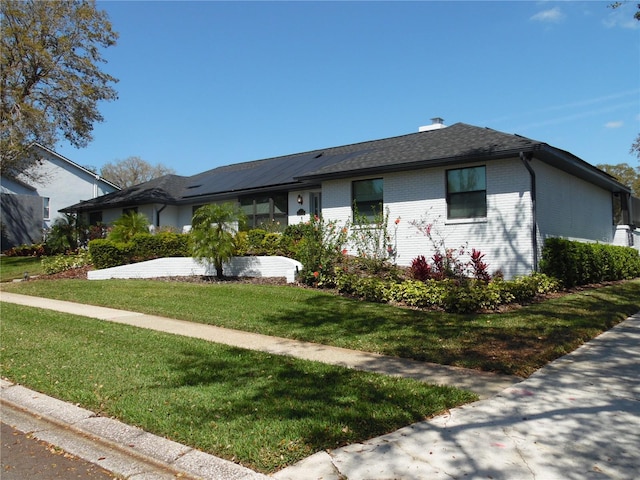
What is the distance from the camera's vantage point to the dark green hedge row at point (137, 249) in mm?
17672

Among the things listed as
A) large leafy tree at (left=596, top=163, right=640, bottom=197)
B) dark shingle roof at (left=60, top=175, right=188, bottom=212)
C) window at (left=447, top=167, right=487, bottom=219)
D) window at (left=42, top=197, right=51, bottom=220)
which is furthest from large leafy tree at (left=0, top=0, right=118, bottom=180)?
large leafy tree at (left=596, top=163, right=640, bottom=197)

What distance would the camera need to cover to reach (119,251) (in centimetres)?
1777

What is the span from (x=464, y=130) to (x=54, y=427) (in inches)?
584

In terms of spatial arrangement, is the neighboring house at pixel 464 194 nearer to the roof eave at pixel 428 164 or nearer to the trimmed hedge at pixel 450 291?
the roof eave at pixel 428 164

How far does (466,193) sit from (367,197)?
3.37 metres

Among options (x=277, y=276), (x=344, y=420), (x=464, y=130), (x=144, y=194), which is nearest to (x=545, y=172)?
(x=464, y=130)

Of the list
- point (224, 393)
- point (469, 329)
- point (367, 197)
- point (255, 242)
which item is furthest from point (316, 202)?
point (224, 393)

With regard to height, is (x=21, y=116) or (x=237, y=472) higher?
(x=21, y=116)

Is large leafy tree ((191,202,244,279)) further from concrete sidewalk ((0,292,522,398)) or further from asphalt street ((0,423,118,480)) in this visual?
asphalt street ((0,423,118,480))

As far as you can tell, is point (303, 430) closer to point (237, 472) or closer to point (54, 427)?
point (237, 472)

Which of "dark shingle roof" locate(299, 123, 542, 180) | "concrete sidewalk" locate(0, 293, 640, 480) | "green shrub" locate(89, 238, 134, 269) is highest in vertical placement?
"dark shingle roof" locate(299, 123, 542, 180)

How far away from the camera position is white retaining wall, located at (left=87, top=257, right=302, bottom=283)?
1545cm

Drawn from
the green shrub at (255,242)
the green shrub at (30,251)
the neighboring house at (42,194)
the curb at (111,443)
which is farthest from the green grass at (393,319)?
the neighboring house at (42,194)

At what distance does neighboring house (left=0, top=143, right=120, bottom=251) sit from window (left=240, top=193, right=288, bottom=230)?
17332 mm
